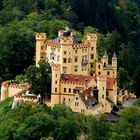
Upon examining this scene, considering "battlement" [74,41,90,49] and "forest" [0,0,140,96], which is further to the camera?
"forest" [0,0,140,96]

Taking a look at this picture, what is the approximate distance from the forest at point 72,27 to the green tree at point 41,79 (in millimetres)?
17268

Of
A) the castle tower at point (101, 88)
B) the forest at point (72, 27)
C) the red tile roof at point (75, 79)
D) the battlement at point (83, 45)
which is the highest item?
the forest at point (72, 27)

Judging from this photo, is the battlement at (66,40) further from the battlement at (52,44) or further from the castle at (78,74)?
the battlement at (52,44)

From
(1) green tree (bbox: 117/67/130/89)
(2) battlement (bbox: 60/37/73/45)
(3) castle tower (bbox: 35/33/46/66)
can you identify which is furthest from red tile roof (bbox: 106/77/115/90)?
(1) green tree (bbox: 117/67/130/89)

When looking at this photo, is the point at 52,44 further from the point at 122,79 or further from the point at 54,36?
the point at 54,36

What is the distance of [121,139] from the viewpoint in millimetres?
85562

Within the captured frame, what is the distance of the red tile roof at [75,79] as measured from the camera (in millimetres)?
92181

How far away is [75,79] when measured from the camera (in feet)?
303

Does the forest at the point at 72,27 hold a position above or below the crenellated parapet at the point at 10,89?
above

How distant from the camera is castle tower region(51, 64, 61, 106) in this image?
91.6 m

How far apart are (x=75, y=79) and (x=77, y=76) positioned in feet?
2.18

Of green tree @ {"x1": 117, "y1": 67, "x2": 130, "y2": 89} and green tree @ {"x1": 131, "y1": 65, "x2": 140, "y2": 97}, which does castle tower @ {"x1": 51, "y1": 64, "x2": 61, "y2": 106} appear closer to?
green tree @ {"x1": 131, "y1": 65, "x2": 140, "y2": 97}

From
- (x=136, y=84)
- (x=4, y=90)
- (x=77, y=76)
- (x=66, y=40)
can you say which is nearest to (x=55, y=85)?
(x=77, y=76)

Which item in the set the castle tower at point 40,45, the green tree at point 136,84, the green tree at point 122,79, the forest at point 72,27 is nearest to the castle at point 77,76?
the castle tower at point 40,45
